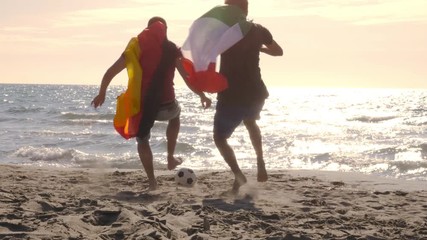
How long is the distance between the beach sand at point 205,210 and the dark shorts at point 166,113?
0.56m

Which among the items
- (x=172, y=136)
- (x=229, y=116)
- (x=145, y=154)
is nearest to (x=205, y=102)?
(x=229, y=116)

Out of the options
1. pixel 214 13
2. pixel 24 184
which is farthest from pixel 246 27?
pixel 24 184

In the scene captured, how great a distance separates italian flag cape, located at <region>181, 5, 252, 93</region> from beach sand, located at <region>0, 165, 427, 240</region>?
3.71 ft

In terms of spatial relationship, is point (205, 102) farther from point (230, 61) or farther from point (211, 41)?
point (211, 41)

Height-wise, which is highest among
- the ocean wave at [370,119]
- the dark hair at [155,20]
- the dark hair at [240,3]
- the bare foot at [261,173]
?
the dark hair at [240,3]

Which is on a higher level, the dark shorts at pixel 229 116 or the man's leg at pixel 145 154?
the dark shorts at pixel 229 116

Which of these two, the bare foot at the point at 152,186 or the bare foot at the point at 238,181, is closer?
the bare foot at the point at 238,181

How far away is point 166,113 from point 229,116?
0.75 m

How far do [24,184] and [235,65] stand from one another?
8.80ft

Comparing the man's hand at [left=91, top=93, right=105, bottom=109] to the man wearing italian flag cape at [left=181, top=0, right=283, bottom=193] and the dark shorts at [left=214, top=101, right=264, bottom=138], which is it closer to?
the man wearing italian flag cape at [left=181, top=0, right=283, bottom=193]

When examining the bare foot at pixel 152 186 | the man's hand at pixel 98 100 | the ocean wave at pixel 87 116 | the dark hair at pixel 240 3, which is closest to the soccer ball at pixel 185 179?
the bare foot at pixel 152 186

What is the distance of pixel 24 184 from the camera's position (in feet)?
20.8

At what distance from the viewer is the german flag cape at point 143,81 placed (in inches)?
231

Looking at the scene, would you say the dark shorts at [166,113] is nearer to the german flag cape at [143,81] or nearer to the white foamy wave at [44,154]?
the german flag cape at [143,81]
